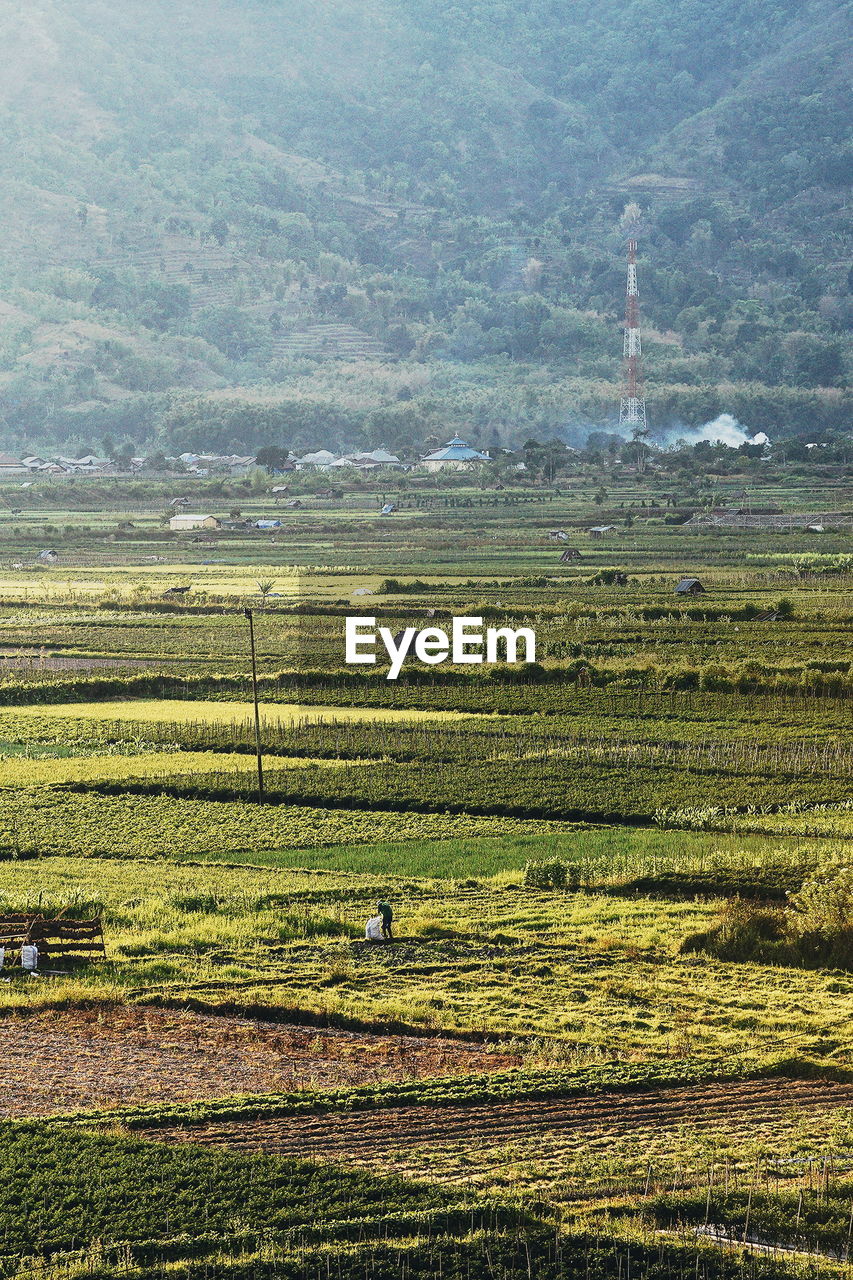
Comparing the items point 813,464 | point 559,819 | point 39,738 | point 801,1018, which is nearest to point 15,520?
point 813,464

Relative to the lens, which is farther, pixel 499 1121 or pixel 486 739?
pixel 486 739

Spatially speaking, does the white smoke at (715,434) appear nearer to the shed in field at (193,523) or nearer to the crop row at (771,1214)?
the shed in field at (193,523)

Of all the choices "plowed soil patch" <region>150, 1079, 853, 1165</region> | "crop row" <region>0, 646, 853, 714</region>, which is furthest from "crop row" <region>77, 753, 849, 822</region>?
"plowed soil patch" <region>150, 1079, 853, 1165</region>

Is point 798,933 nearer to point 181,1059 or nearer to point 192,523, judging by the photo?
point 181,1059

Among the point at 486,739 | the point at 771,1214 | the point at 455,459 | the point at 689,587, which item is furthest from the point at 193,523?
the point at 771,1214

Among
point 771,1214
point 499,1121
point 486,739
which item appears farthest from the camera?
point 486,739

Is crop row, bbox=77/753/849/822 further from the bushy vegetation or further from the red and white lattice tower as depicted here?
the red and white lattice tower
